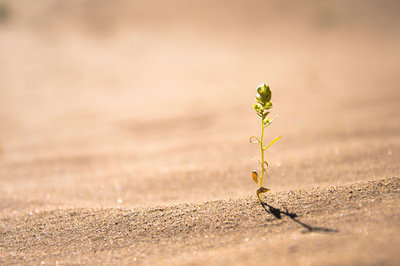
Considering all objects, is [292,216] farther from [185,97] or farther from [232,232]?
[185,97]

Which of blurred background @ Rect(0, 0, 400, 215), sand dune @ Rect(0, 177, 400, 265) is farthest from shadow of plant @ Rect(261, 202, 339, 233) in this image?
blurred background @ Rect(0, 0, 400, 215)

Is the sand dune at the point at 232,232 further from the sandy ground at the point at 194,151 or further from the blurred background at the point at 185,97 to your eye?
the blurred background at the point at 185,97

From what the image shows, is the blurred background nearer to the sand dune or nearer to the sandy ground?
the sandy ground

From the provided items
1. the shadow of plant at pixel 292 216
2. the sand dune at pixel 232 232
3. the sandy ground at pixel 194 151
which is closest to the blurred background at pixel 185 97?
the sandy ground at pixel 194 151

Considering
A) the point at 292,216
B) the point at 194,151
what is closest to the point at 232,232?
the point at 292,216

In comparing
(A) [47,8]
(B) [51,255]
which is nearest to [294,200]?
(B) [51,255]

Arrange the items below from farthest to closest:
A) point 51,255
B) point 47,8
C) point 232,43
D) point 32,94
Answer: point 47,8, point 232,43, point 32,94, point 51,255

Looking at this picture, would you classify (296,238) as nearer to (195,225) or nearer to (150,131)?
(195,225)
